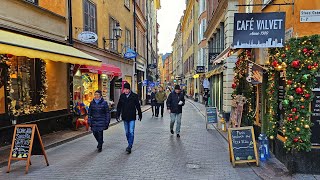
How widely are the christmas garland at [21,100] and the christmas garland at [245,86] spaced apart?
6.99m

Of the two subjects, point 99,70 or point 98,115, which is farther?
point 99,70

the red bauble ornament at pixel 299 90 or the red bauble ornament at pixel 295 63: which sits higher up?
the red bauble ornament at pixel 295 63

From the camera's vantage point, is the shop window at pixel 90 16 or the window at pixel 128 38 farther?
the window at pixel 128 38

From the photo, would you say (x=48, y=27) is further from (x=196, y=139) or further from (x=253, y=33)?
(x=253, y=33)

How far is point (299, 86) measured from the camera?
6.21 metres

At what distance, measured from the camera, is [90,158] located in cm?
786

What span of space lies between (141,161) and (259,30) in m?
3.97

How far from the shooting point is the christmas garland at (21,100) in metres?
9.49

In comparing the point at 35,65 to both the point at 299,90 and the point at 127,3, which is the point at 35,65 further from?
the point at 127,3

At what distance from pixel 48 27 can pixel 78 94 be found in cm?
408

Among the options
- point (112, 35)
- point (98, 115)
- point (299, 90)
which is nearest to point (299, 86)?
point (299, 90)

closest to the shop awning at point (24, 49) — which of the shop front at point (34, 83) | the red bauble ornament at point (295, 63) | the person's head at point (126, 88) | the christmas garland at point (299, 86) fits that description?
the shop front at point (34, 83)

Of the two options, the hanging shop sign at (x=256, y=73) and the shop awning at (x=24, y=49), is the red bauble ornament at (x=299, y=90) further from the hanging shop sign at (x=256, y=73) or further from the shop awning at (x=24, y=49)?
the shop awning at (x=24, y=49)

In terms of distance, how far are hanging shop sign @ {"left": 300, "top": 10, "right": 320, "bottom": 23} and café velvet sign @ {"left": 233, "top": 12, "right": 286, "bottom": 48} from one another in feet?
1.29
